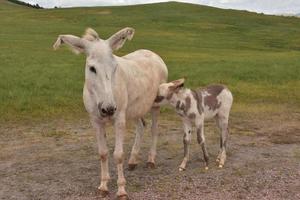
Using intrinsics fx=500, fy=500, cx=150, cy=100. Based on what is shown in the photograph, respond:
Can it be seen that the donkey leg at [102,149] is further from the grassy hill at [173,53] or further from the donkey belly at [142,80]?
the grassy hill at [173,53]

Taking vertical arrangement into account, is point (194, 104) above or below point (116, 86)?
below

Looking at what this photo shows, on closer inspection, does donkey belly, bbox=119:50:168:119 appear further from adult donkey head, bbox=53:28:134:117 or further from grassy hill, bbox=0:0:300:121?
grassy hill, bbox=0:0:300:121

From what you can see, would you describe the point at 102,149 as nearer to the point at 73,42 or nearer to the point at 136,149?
the point at 136,149

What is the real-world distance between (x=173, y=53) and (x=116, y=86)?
31246 mm

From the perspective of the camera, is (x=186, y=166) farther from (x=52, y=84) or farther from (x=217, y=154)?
(x=52, y=84)

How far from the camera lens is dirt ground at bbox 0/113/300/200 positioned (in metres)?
9.93

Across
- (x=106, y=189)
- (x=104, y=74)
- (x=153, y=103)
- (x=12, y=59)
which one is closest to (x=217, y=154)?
(x=153, y=103)

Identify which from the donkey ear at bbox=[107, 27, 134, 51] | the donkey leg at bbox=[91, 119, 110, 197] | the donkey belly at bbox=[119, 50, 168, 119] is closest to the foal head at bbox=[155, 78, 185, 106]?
the donkey belly at bbox=[119, 50, 168, 119]

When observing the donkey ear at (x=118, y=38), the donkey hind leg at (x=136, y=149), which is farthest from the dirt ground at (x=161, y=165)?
the donkey ear at (x=118, y=38)

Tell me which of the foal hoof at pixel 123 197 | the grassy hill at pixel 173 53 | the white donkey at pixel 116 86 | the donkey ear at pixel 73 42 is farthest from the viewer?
the grassy hill at pixel 173 53

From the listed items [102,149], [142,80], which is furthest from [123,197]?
[142,80]

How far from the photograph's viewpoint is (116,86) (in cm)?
952

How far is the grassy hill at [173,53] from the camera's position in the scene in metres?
20.6

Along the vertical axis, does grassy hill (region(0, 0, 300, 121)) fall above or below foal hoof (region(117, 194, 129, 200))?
below
